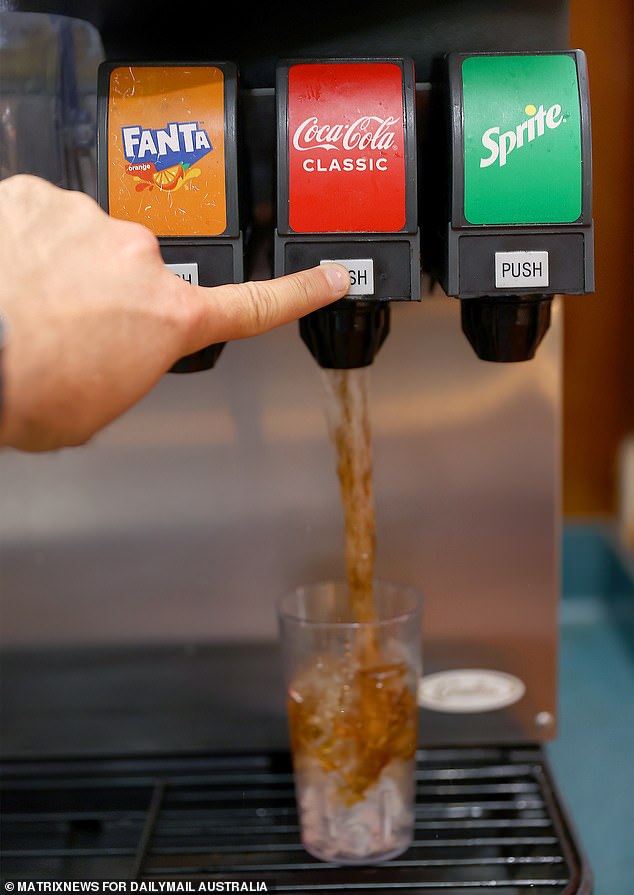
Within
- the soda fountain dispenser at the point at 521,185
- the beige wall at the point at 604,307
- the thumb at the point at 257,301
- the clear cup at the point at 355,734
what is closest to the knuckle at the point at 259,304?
the thumb at the point at 257,301

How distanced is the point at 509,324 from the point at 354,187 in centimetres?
14

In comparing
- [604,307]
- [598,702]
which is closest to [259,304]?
[598,702]

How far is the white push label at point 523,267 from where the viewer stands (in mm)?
575

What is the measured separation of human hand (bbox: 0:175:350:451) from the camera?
48 cm

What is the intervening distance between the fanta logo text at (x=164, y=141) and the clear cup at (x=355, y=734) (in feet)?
1.13

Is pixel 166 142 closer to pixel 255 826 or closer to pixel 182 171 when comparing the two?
pixel 182 171

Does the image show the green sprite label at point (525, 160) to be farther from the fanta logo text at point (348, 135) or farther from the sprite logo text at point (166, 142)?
the sprite logo text at point (166, 142)

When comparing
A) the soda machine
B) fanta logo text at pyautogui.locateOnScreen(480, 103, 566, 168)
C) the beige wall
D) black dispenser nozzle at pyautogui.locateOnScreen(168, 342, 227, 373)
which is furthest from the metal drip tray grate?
the beige wall

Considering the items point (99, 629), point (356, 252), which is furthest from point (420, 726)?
point (356, 252)

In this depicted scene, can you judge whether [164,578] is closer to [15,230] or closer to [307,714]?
[307,714]

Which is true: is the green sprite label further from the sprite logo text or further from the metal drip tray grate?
the metal drip tray grate

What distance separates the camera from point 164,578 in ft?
2.82

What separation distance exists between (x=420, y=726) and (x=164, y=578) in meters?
0.26

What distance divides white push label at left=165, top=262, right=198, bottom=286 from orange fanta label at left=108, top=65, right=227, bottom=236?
0.02 metres
